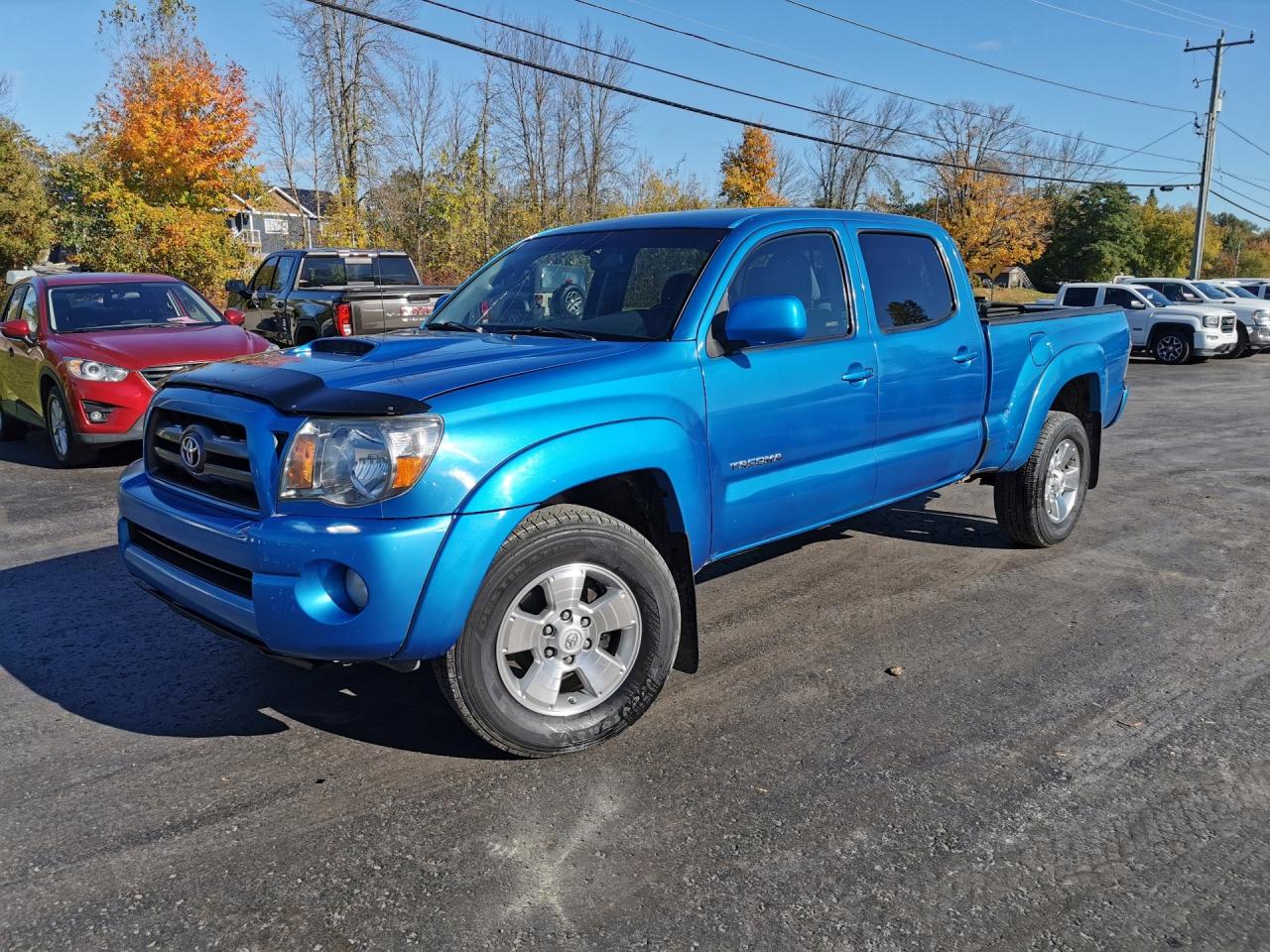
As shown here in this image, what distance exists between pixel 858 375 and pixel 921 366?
0.55 m

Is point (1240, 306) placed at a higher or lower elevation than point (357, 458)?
higher

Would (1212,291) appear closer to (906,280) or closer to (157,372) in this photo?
(906,280)

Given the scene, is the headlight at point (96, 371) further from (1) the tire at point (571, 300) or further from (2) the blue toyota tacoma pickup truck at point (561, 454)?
(1) the tire at point (571, 300)

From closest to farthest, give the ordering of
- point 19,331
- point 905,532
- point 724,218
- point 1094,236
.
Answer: point 724,218
point 905,532
point 19,331
point 1094,236

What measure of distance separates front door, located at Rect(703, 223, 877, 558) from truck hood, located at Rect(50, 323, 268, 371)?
6011mm

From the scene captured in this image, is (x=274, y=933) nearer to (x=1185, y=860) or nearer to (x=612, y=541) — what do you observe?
(x=612, y=541)

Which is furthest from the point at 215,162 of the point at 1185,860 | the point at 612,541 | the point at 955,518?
the point at 1185,860

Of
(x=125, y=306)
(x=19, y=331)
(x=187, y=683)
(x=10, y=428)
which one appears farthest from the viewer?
(x=10, y=428)

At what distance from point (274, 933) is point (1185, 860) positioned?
8.32ft

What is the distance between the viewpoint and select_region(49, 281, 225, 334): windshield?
9.18 metres

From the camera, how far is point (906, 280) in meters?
4.97

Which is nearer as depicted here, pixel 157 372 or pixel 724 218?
pixel 724 218

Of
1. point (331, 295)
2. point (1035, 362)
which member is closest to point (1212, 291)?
point (331, 295)

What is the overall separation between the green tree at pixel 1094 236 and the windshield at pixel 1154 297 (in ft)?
138
